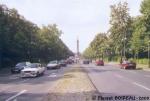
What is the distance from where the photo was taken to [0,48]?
72.7m

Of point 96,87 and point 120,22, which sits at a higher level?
point 120,22

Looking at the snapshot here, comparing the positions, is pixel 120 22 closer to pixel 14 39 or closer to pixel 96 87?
pixel 14 39

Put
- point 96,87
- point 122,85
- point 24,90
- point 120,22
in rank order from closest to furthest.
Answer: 1. point 24,90
2. point 96,87
3. point 122,85
4. point 120,22

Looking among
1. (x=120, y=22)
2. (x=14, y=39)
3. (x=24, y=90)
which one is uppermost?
(x=120, y=22)

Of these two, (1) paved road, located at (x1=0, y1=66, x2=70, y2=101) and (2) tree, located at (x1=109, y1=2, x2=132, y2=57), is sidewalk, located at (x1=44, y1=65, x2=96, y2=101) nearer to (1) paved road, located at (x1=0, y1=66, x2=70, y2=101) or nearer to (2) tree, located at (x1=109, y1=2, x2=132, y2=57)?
(1) paved road, located at (x1=0, y1=66, x2=70, y2=101)

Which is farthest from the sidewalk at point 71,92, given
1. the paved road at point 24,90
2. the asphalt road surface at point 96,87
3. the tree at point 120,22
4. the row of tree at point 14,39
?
the tree at point 120,22

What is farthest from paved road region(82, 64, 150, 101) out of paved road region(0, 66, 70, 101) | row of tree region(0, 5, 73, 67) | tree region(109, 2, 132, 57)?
tree region(109, 2, 132, 57)

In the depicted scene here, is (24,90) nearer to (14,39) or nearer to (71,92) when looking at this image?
(71,92)

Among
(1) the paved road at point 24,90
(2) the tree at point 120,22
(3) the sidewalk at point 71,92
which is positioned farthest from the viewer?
(2) the tree at point 120,22

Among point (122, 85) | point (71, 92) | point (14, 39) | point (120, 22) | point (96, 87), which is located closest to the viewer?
point (71, 92)

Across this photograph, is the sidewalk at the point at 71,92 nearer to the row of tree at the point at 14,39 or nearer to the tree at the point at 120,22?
the row of tree at the point at 14,39

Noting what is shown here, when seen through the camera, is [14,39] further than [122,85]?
Yes

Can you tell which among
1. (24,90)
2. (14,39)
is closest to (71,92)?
(24,90)

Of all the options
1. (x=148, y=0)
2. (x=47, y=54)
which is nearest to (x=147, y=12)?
(x=148, y=0)
